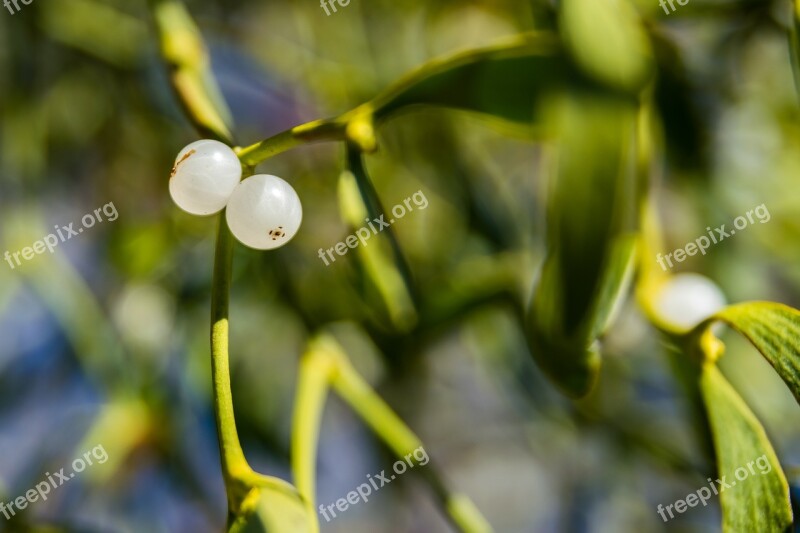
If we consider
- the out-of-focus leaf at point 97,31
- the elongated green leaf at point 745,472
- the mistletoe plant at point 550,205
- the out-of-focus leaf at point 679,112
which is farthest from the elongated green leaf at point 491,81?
the out-of-focus leaf at point 97,31

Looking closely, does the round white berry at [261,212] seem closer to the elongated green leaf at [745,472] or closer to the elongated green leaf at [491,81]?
the elongated green leaf at [491,81]

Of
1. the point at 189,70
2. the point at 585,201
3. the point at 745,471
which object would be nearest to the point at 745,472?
the point at 745,471

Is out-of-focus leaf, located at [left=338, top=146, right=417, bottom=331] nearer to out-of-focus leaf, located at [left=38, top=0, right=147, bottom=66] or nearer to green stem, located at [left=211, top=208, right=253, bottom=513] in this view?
green stem, located at [left=211, top=208, right=253, bottom=513]

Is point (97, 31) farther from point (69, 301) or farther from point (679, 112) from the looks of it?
point (679, 112)

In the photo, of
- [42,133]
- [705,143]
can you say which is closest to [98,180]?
[42,133]

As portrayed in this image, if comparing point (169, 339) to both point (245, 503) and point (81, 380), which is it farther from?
point (245, 503)

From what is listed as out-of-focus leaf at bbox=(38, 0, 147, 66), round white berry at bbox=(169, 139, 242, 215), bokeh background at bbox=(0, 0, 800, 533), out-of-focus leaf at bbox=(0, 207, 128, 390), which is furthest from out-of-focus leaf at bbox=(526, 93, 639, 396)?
out-of-focus leaf at bbox=(38, 0, 147, 66)

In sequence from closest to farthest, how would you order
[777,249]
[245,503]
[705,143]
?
[245,503], [705,143], [777,249]
